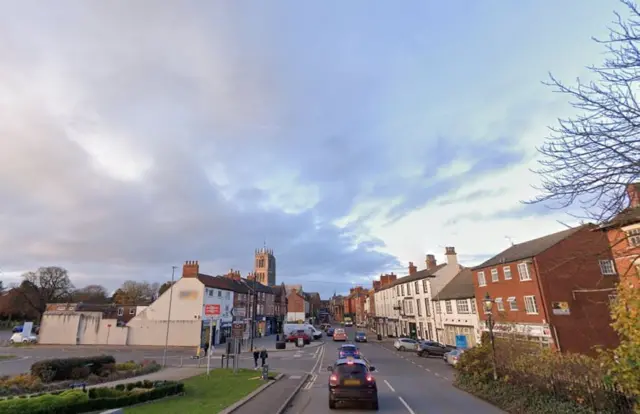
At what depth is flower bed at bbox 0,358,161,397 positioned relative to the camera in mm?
15945

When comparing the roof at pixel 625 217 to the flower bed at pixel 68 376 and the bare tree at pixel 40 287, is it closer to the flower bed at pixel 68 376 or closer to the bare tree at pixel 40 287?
the flower bed at pixel 68 376

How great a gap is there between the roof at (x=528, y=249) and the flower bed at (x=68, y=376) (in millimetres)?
31891

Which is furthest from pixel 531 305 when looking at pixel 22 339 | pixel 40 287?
pixel 40 287

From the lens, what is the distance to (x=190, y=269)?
4969 cm

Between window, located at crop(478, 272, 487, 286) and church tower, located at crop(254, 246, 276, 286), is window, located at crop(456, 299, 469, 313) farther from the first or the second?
church tower, located at crop(254, 246, 276, 286)

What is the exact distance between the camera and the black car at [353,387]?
40.2ft

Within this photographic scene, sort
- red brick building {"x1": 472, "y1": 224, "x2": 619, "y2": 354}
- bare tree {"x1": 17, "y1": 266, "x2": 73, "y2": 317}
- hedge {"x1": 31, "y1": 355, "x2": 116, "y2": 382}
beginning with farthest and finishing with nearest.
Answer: bare tree {"x1": 17, "y1": 266, "x2": 73, "y2": 317} → red brick building {"x1": 472, "y1": 224, "x2": 619, "y2": 354} → hedge {"x1": 31, "y1": 355, "x2": 116, "y2": 382}

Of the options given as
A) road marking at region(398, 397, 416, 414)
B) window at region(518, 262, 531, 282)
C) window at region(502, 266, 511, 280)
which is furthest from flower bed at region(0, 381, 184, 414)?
window at region(502, 266, 511, 280)

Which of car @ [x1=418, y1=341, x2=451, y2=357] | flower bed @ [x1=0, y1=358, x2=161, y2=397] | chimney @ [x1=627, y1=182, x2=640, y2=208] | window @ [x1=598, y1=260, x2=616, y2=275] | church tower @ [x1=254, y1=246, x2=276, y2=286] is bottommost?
car @ [x1=418, y1=341, x2=451, y2=357]

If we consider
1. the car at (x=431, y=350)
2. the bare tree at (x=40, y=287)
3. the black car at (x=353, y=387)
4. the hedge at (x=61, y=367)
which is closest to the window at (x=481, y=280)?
the car at (x=431, y=350)

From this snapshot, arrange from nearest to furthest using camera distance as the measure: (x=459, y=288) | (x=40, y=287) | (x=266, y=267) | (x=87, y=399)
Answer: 1. (x=87, y=399)
2. (x=459, y=288)
3. (x=40, y=287)
4. (x=266, y=267)

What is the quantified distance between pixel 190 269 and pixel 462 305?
1445 inches

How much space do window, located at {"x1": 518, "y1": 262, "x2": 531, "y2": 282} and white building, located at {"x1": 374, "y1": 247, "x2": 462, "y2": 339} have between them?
1931cm

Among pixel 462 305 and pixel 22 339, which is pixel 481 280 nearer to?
pixel 462 305
